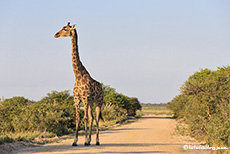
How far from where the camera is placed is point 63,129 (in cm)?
2253

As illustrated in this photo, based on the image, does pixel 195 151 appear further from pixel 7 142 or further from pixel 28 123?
pixel 28 123

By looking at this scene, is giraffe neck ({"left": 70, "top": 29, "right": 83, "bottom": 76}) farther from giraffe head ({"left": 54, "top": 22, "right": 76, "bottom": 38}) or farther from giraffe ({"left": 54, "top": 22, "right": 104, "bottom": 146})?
giraffe head ({"left": 54, "top": 22, "right": 76, "bottom": 38})

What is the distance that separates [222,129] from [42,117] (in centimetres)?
1220

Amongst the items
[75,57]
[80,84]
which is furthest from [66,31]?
[80,84]

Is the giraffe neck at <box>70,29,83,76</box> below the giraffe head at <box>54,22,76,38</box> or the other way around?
below

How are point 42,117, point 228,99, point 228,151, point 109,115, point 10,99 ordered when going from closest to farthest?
point 228,151
point 228,99
point 42,117
point 10,99
point 109,115

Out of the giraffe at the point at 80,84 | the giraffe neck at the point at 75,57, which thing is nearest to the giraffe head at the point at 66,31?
the giraffe at the point at 80,84

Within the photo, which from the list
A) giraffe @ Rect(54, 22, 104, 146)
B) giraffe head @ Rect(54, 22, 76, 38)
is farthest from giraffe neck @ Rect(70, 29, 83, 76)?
giraffe head @ Rect(54, 22, 76, 38)

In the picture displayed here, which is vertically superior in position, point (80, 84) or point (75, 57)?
point (75, 57)

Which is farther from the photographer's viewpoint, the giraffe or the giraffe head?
the giraffe head

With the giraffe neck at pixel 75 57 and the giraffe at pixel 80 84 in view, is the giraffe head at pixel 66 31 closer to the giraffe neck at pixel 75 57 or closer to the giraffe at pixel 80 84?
the giraffe at pixel 80 84

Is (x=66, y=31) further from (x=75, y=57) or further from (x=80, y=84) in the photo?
(x=80, y=84)

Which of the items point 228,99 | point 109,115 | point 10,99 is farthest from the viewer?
point 109,115

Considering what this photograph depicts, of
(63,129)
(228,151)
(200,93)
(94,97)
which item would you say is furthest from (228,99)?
(63,129)
